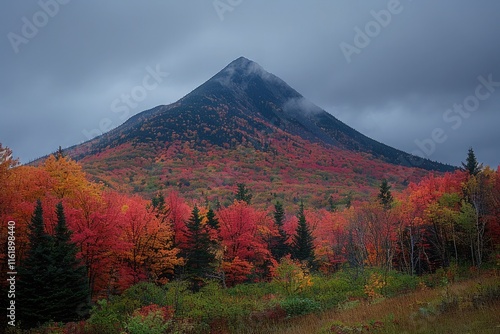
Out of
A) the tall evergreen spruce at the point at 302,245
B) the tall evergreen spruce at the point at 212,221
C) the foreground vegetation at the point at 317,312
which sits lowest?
the tall evergreen spruce at the point at 302,245

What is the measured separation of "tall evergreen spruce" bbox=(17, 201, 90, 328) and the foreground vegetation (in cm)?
308

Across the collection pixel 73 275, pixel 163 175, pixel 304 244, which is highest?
pixel 163 175

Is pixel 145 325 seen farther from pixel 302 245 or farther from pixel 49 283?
pixel 302 245

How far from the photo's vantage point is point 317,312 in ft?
51.0

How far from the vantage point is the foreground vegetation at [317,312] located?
9.48m

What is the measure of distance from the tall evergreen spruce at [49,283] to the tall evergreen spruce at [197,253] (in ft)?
46.0

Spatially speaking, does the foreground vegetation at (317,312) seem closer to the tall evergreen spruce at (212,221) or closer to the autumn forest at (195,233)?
the autumn forest at (195,233)

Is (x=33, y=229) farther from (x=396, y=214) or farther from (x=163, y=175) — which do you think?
(x=163, y=175)

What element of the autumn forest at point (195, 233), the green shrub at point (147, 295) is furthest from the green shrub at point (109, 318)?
the autumn forest at point (195, 233)

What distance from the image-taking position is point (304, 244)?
151 feet

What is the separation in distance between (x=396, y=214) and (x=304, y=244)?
15.7 meters

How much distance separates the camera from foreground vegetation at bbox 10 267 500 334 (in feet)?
31.1

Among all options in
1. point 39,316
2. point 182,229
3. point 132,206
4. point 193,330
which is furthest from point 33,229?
point 182,229

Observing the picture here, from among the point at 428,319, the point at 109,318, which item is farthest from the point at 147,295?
the point at 428,319
